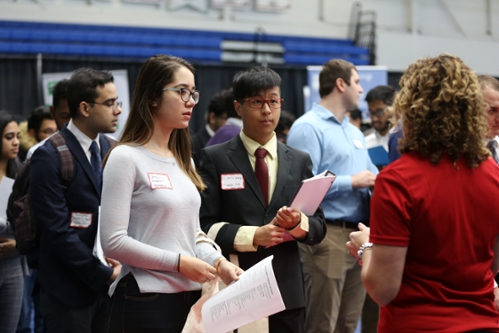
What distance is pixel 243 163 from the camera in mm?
2805

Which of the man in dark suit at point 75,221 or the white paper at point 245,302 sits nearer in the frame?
the white paper at point 245,302

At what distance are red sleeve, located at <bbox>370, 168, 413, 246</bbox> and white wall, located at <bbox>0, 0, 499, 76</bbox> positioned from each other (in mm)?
9093

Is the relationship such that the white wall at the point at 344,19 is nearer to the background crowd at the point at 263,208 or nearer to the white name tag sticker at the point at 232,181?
the background crowd at the point at 263,208

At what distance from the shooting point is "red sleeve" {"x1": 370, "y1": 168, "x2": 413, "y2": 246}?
160 cm

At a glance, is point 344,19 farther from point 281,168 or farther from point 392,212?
point 392,212

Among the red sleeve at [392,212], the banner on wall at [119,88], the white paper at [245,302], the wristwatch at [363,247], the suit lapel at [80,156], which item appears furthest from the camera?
the banner on wall at [119,88]

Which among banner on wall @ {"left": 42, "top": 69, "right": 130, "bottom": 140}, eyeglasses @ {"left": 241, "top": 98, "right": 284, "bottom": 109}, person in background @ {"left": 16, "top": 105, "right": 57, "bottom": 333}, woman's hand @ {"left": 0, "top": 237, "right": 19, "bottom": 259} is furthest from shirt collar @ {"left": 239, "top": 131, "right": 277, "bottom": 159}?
banner on wall @ {"left": 42, "top": 69, "right": 130, "bottom": 140}

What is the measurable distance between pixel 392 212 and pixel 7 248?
2371mm

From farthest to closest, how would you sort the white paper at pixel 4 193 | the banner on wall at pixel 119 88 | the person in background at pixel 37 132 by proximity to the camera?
the banner on wall at pixel 119 88, the person in background at pixel 37 132, the white paper at pixel 4 193

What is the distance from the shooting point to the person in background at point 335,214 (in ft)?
11.9

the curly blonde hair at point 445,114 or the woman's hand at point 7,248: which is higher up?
the curly blonde hair at point 445,114

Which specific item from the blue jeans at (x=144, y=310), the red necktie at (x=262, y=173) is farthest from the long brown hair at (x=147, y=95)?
the red necktie at (x=262, y=173)

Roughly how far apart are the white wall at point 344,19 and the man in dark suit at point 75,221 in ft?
24.2

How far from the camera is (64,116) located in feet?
12.1
